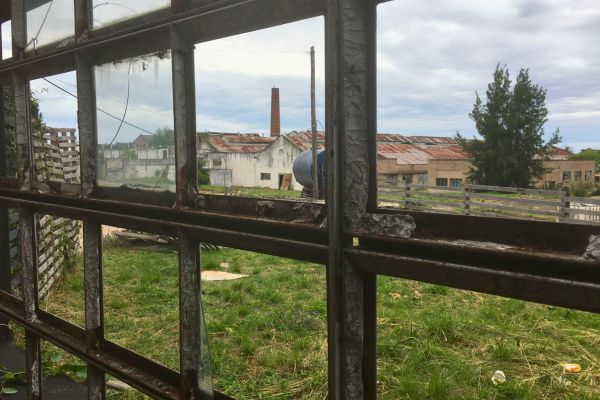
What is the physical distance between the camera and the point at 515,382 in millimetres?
3133

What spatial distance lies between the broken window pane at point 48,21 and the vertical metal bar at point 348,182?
117 cm

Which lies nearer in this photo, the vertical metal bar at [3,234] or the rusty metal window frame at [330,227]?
the rusty metal window frame at [330,227]

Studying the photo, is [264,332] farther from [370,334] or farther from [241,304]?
[370,334]

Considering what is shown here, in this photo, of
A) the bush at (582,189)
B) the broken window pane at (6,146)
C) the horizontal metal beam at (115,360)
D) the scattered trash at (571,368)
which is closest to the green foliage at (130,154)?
the horizontal metal beam at (115,360)

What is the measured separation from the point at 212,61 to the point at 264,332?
3279mm

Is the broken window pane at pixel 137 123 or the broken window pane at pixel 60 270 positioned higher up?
the broken window pane at pixel 137 123

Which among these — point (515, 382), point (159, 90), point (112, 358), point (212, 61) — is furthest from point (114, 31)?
point (515, 382)

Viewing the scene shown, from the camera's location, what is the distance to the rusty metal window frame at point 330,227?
2.42 feet

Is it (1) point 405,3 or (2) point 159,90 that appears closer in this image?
(1) point 405,3

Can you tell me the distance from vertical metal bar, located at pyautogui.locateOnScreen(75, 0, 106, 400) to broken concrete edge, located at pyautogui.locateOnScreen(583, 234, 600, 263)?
1.35 m

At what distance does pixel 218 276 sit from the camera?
638 centimetres

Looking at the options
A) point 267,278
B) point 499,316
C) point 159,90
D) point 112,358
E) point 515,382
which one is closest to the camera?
point 159,90

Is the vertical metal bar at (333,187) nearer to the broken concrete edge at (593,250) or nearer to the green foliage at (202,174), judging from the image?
the broken concrete edge at (593,250)

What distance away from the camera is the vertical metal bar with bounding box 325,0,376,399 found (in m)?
0.85
